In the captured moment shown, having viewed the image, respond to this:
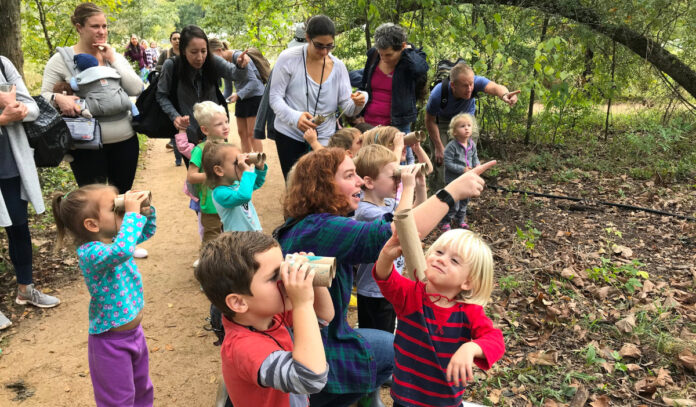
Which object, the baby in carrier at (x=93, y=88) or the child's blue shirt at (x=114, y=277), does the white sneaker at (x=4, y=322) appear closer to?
the baby in carrier at (x=93, y=88)

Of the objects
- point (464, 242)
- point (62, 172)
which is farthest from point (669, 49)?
point (62, 172)

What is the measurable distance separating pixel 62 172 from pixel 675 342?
8.54m

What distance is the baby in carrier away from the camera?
4090 mm

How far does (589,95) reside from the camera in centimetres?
916

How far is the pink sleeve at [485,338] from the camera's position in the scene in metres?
1.98

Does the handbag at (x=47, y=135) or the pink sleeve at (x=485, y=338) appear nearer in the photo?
the pink sleeve at (x=485, y=338)

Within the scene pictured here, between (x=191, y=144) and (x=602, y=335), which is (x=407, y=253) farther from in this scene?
(x=191, y=144)

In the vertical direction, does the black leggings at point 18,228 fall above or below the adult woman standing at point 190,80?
below

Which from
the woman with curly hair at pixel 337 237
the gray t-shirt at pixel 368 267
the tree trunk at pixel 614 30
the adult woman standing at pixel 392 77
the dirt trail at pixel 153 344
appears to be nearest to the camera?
the woman with curly hair at pixel 337 237

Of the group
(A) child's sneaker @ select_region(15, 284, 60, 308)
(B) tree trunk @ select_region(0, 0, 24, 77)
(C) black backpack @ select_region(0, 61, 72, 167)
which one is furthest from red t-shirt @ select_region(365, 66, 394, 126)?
(B) tree trunk @ select_region(0, 0, 24, 77)

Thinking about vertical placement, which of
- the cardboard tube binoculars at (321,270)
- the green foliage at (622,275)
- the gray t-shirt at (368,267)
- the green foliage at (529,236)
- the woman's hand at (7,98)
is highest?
the woman's hand at (7,98)

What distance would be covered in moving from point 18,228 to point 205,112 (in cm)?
176

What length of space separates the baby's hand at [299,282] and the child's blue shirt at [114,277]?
3.54 ft

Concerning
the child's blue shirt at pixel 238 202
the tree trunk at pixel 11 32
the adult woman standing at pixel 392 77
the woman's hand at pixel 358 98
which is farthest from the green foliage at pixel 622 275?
the tree trunk at pixel 11 32
